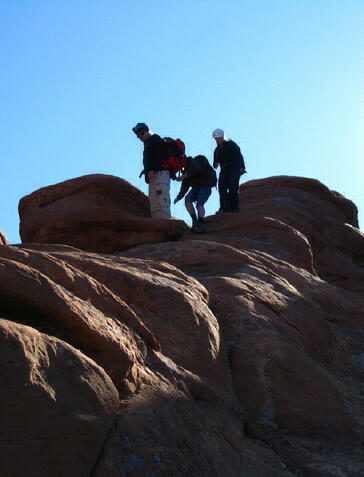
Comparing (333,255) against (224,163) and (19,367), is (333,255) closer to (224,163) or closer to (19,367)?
(224,163)

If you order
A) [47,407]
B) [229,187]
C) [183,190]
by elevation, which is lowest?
[47,407]

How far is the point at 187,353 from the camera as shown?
612cm

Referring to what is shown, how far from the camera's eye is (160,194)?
12625mm

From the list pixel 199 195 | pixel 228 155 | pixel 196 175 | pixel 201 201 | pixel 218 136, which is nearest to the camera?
pixel 201 201

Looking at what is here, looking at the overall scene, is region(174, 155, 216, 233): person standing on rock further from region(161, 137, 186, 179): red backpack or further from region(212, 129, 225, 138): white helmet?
region(212, 129, 225, 138): white helmet


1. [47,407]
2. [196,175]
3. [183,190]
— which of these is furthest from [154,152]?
[47,407]

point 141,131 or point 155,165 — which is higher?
point 141,131

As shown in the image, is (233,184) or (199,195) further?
(233,184)

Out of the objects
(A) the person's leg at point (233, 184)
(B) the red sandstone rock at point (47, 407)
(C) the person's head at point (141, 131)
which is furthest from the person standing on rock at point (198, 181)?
(B) the red sandstone rock at point (47, 407)

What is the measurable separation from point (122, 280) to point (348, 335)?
168 inches

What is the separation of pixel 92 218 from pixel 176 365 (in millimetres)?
7006

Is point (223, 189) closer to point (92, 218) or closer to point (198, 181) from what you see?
point (198, 181)

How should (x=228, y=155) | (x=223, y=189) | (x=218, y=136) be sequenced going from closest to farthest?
(x=228, y=155), (x=218, y=136), (x=223, y=189)

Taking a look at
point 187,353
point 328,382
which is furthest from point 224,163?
point 187,353
